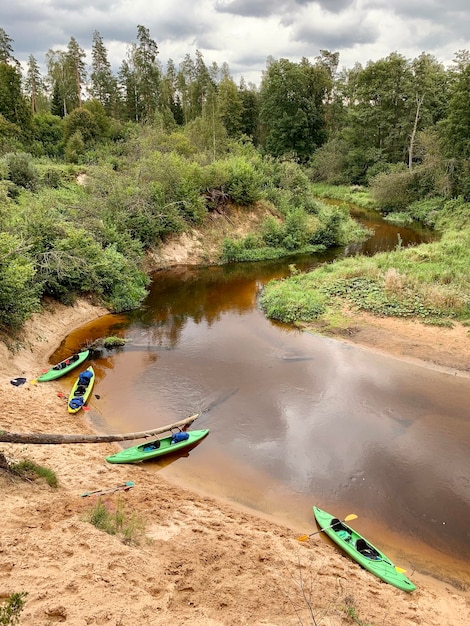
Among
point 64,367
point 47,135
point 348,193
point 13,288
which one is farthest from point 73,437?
point 348,193

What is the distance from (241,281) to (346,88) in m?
39.9

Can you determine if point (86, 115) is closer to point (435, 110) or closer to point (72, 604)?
point (435, 110)

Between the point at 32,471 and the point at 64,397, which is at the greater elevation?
the point at 32,471

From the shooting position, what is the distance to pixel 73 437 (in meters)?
8.27

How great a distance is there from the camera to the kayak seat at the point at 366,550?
7464 mm

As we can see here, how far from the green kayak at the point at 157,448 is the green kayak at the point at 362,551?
3589 mm

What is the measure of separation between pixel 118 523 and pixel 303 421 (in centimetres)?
607

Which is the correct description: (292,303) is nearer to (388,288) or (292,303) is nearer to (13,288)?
(388,288)

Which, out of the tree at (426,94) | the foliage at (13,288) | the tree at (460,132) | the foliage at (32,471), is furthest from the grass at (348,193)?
the foliage at (32,471)

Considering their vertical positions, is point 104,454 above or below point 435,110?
below

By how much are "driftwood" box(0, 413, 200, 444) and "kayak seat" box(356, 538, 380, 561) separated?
523 cm

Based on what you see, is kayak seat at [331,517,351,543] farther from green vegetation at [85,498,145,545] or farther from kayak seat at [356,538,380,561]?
green vegetation at [85,498,145,545]

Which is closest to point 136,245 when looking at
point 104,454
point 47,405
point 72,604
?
point 47,405

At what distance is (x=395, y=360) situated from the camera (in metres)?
14.5
